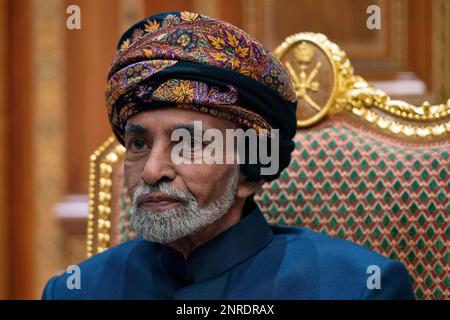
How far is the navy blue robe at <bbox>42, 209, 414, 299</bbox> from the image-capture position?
1.54 meters

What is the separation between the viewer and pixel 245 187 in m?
1.63

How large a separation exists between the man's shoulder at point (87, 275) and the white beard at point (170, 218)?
0.24 m

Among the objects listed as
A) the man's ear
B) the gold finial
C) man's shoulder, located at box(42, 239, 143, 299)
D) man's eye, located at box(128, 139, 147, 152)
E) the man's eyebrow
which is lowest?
man's shoulder, located at box(42, 239, 143, 299)

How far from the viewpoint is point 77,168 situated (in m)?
2.73

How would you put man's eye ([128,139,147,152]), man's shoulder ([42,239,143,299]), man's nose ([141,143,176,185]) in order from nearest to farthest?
man's nose ([141,143,176,185])
man's eye ([128,139,147,152])
man's shoulder ([42,239,143,299])

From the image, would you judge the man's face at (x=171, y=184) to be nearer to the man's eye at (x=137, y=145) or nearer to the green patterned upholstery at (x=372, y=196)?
the man's eye at (x=137, y=145)

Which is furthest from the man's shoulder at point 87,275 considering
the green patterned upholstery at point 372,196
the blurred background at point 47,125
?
the blurred background at point 47,125

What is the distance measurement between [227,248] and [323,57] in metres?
0.60

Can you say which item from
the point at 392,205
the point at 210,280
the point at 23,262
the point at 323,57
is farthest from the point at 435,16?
the point at 23,262

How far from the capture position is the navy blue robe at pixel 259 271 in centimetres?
154

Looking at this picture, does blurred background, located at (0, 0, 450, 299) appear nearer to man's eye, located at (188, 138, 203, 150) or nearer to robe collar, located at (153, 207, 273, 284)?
robe collar, located at (153, 207, 273, 284)

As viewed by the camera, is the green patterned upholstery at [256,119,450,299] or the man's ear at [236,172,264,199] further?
the green patterned upholstery at [256,119,450,299]

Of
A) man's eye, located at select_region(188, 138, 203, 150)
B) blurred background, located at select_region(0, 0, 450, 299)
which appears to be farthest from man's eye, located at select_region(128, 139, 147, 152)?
blurred background, located at select_region(0, 0, 450, 299)

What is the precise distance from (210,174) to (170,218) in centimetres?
12
